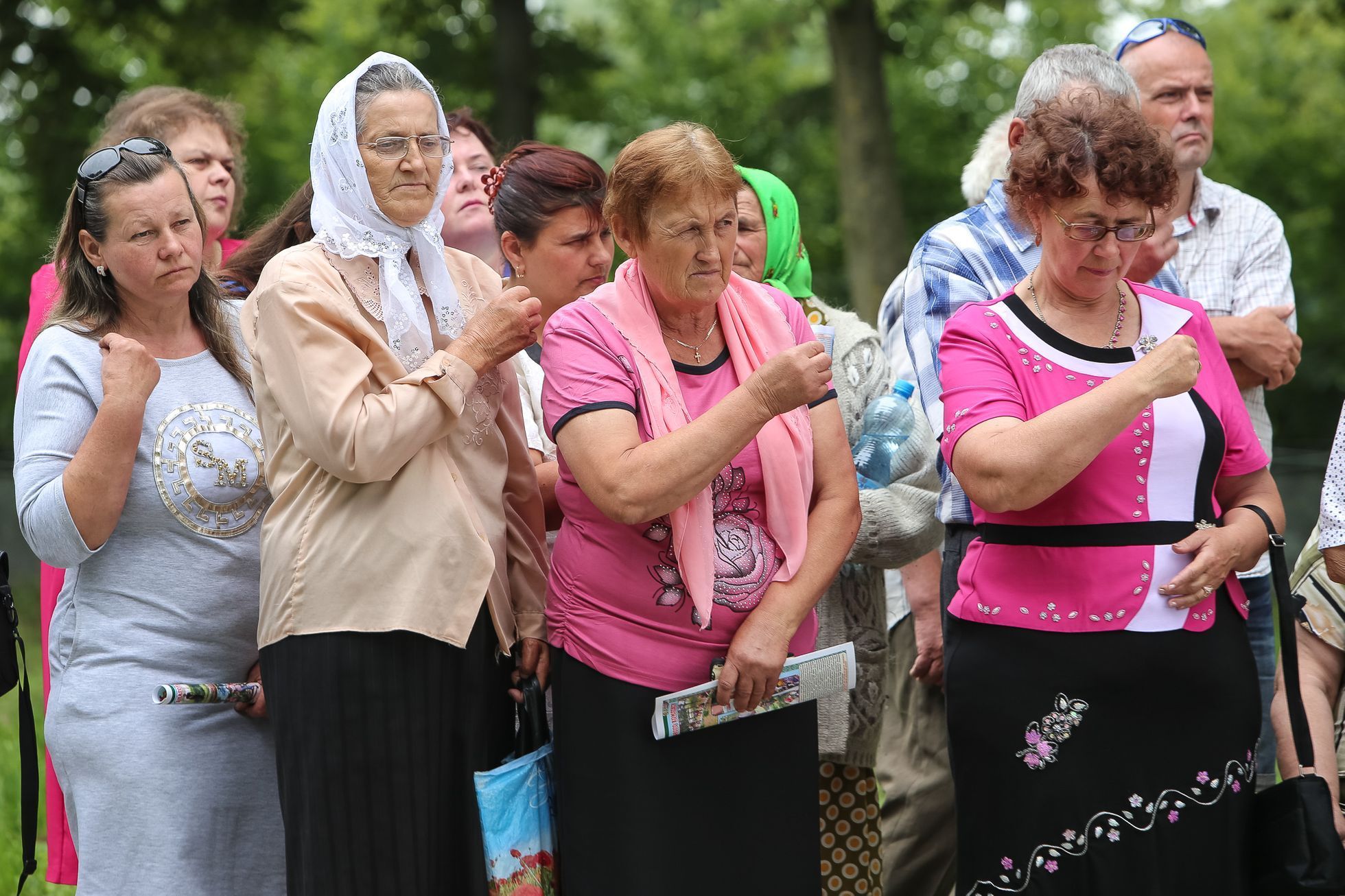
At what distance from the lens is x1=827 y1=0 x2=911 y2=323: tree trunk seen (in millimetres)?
12320

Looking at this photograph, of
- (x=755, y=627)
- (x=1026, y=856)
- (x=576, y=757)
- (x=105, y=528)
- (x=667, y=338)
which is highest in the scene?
(x=667, y=338)

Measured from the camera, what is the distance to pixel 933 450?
3.74 metres

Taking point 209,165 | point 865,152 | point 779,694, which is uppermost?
point 865,152

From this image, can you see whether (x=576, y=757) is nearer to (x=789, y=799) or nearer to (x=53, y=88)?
(x=789, y=799)

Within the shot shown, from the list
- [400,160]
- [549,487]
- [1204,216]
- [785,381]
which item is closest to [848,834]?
[549,487]

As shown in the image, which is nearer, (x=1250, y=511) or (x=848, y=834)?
(x=1250, y=511)

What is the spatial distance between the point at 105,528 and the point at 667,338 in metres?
1.28

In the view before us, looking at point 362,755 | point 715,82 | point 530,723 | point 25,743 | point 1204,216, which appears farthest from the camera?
point 715,82

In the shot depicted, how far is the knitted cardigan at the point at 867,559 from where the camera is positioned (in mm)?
3535

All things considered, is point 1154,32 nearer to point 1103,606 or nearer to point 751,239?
point 751,239

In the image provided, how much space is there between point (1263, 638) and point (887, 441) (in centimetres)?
111

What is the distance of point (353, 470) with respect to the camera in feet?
8.79

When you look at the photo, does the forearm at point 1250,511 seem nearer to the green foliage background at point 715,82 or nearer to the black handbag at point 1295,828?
the black handbag at point 1295,828

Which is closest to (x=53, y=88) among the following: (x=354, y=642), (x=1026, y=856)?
(x=354, y=642)
